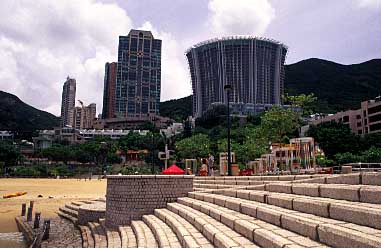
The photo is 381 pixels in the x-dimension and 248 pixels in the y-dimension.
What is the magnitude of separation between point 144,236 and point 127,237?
1.18 m

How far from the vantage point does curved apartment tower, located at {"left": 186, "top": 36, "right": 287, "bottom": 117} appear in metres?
123

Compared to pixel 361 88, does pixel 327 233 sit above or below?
below

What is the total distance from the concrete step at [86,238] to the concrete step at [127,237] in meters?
1.26

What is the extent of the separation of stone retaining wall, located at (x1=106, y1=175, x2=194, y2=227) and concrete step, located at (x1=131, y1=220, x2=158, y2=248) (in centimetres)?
133

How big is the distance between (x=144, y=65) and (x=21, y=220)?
137 meters

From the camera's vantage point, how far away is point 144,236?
7.30 m

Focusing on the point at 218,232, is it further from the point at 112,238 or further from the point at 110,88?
the point at 110,88

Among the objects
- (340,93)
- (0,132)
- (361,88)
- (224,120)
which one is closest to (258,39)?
(224,120)

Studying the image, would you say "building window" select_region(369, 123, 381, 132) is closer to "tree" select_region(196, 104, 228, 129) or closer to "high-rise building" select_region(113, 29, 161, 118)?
"tree" select_region(196, 104, 228, 129)

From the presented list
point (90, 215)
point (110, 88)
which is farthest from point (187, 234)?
point (110, 88)

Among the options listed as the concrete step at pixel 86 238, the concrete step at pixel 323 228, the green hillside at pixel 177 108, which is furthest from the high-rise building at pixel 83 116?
the concrete step at pixel 323 228

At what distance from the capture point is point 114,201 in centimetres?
1076

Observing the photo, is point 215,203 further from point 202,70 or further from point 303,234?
point 202,70

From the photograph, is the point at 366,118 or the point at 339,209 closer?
the point at 339,209
